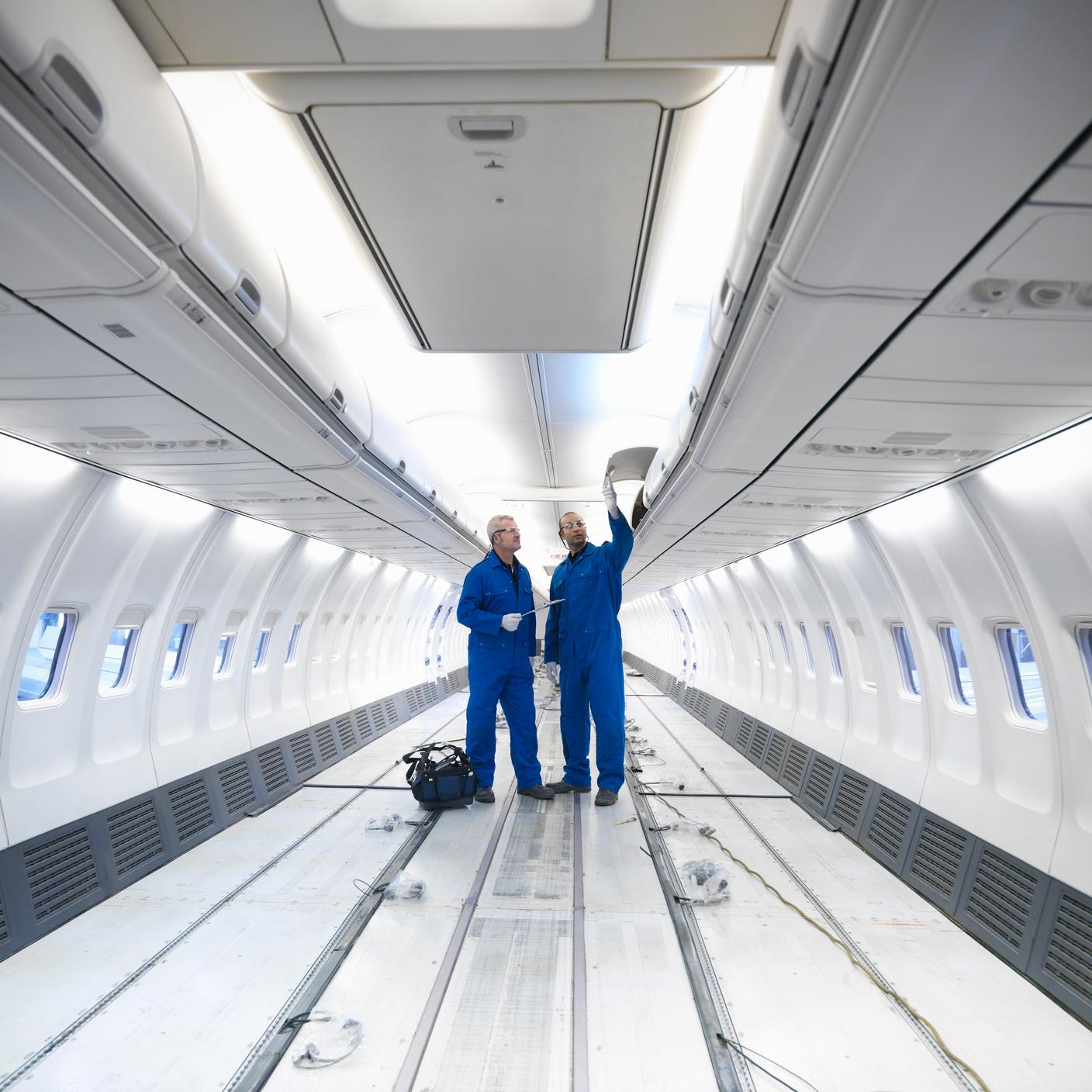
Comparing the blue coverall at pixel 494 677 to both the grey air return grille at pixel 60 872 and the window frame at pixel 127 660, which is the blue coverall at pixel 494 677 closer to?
the window frame at pixel 127 660

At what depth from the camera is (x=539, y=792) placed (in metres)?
7.76

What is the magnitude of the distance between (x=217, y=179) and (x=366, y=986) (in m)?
4.10

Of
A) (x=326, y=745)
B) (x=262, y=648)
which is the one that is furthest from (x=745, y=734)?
(x=262, y=648)

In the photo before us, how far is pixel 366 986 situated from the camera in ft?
12.7

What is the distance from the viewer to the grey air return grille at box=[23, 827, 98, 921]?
4812mm

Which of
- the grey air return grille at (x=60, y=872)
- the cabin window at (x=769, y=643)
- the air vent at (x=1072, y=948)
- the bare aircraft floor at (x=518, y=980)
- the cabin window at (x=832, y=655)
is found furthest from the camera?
the cabin window at (x=769, y=643)

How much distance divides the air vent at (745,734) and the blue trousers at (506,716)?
5.21m

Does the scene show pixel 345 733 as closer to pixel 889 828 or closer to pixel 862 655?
pixel 862 655

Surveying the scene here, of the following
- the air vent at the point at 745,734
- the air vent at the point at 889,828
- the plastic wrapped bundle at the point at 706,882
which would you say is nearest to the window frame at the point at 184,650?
the plastic wrapped bundle at the point at 706,882

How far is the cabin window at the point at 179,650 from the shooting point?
7652 millimetres

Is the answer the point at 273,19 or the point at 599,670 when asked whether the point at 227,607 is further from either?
the point at 273,19

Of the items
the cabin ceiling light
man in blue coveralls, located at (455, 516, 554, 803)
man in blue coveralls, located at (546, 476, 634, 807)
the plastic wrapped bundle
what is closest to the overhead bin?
the cabin ceiling light

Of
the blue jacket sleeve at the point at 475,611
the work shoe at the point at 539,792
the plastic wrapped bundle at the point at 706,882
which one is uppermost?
the blue jacket sleeve at the point at 475,611

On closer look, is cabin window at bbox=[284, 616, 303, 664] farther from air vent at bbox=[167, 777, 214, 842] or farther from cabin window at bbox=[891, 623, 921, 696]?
cabin window at bbox=[891, 623, 921, 696]
